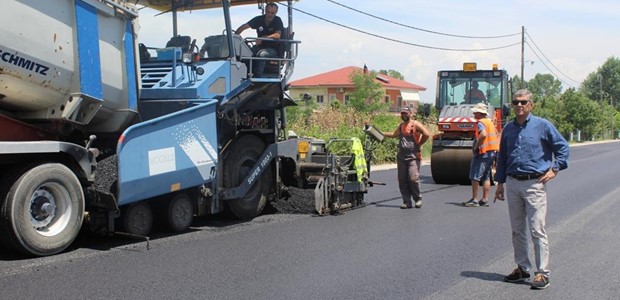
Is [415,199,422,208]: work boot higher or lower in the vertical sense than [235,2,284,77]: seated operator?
lower

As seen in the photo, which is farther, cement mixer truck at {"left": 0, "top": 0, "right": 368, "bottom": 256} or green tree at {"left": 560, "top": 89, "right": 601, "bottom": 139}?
green tree at {"left": 560, "top": 89, "right": 601, "bottom": 139}

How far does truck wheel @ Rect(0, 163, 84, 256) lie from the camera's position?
20.0ft

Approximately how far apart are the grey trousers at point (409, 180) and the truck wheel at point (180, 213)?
400 cm

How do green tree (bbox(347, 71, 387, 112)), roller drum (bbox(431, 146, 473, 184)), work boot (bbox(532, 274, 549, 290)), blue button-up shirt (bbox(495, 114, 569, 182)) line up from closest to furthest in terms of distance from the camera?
work boot (bbox(532, 274, 549, 290))
blue button-up shirt (bbox(495, 114, 569, 182))
roller drum (bbox(431, 146, 473, 184))
green tree (bbox(347, 71, 387, 112))

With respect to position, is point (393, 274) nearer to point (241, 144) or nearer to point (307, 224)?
point (307, 224)

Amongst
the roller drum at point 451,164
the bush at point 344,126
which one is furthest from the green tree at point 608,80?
the roller drum at point 451,164

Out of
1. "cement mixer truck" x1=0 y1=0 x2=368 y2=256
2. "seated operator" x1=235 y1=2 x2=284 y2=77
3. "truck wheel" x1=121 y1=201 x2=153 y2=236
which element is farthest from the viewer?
"seated operator" x1=235 y1=2 x2=284 y2=77

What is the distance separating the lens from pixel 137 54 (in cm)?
759

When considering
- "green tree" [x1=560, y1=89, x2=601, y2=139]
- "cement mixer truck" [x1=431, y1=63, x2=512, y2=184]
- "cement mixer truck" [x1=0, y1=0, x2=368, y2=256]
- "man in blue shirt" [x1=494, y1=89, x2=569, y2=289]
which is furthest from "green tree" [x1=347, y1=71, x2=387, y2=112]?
"man in blue shirt" [x1=494, y1=89, x2=569, y2=289]

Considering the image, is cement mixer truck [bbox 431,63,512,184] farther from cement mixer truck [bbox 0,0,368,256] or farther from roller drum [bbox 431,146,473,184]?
cement mixer truck [bbox 0,0,368,256]

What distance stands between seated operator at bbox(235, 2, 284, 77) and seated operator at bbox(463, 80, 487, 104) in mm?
8917

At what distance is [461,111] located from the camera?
15.8 m

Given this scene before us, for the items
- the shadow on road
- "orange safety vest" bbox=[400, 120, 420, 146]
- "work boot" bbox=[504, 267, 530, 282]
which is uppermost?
"orange safety vest" bbox=[400, 120, 420, 146]

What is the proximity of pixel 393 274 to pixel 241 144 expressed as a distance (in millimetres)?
3605
